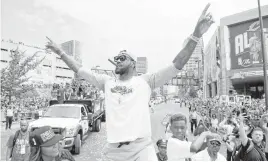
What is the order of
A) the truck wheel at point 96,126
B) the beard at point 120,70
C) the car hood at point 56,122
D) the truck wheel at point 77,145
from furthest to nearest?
the truck wheel at point 96,126, the truck wheel at point 77,145, the car hood at point 56,122, the beard at point 120,70

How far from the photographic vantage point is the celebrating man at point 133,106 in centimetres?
209

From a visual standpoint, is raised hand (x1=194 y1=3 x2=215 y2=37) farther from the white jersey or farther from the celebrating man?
the white jersey

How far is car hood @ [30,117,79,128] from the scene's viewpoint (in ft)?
24.8

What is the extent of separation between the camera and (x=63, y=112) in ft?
29.1

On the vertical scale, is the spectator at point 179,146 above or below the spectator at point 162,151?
above

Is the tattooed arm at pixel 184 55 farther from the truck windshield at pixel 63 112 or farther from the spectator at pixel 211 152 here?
the truck windshield at pixel 63 112

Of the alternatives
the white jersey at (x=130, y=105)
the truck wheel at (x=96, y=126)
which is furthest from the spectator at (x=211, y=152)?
the truck wheel at (x=96, y=126)

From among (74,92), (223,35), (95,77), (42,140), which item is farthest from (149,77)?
(223,35)

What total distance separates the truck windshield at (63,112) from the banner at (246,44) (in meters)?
20.2

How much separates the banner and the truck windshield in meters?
20.2

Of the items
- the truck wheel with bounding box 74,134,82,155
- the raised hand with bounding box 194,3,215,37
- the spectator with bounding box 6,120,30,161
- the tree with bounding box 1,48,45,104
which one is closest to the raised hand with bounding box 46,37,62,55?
the raised hand with bounding box 194,3,215,37

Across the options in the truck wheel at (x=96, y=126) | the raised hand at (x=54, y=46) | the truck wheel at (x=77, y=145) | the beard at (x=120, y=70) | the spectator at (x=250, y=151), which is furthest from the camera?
the truck wheel at (x=96, y=126)

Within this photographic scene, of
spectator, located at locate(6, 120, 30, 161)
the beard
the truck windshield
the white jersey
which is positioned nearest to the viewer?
the white jersey

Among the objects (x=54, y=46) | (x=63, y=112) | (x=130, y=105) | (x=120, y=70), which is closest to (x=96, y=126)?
(x=63, y=112)
